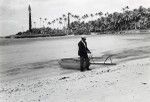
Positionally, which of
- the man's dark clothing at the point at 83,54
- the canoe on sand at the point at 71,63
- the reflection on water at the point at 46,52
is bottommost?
the reflection on water at the point at 46,52

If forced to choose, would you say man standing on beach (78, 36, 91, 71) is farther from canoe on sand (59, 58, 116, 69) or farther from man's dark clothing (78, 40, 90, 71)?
canoe on sand (59, 58, 116, 69)

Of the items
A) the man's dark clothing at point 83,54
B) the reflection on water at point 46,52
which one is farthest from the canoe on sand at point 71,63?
the reflection on water at point 46,52

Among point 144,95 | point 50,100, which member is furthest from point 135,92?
point 50,100

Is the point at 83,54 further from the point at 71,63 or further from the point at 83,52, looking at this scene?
the point at 71,63

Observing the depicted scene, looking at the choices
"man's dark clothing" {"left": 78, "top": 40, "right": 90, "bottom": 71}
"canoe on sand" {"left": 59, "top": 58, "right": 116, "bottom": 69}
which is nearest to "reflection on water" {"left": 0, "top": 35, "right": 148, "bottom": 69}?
"canoe on sand" {"left": 59, "top": 58, "right": 116, "bottom": 69}

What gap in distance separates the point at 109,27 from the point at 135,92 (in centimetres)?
19298

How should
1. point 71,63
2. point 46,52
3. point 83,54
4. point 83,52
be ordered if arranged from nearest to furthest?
point 83,52
point 83,54
point 71,63
point 46,52

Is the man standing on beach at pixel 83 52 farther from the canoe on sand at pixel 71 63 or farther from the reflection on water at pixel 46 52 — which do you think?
the reflection on water at pixel 46 52

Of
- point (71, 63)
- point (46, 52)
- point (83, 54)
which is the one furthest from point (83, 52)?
point (46, 52)

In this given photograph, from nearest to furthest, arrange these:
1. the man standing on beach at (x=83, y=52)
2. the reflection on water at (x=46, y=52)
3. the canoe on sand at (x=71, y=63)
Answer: the man standing on beach at (x=83, y=52) → the canoe on sand at (x=71, y=63) → the reflection on water at (x=46, y=52)

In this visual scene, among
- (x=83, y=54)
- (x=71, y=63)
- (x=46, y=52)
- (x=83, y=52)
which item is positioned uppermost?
(x=83, y=52)

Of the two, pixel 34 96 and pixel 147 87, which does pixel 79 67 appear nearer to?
pixel 34 96

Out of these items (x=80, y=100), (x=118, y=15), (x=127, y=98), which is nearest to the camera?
(x=127, y=98)

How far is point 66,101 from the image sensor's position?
893cm
